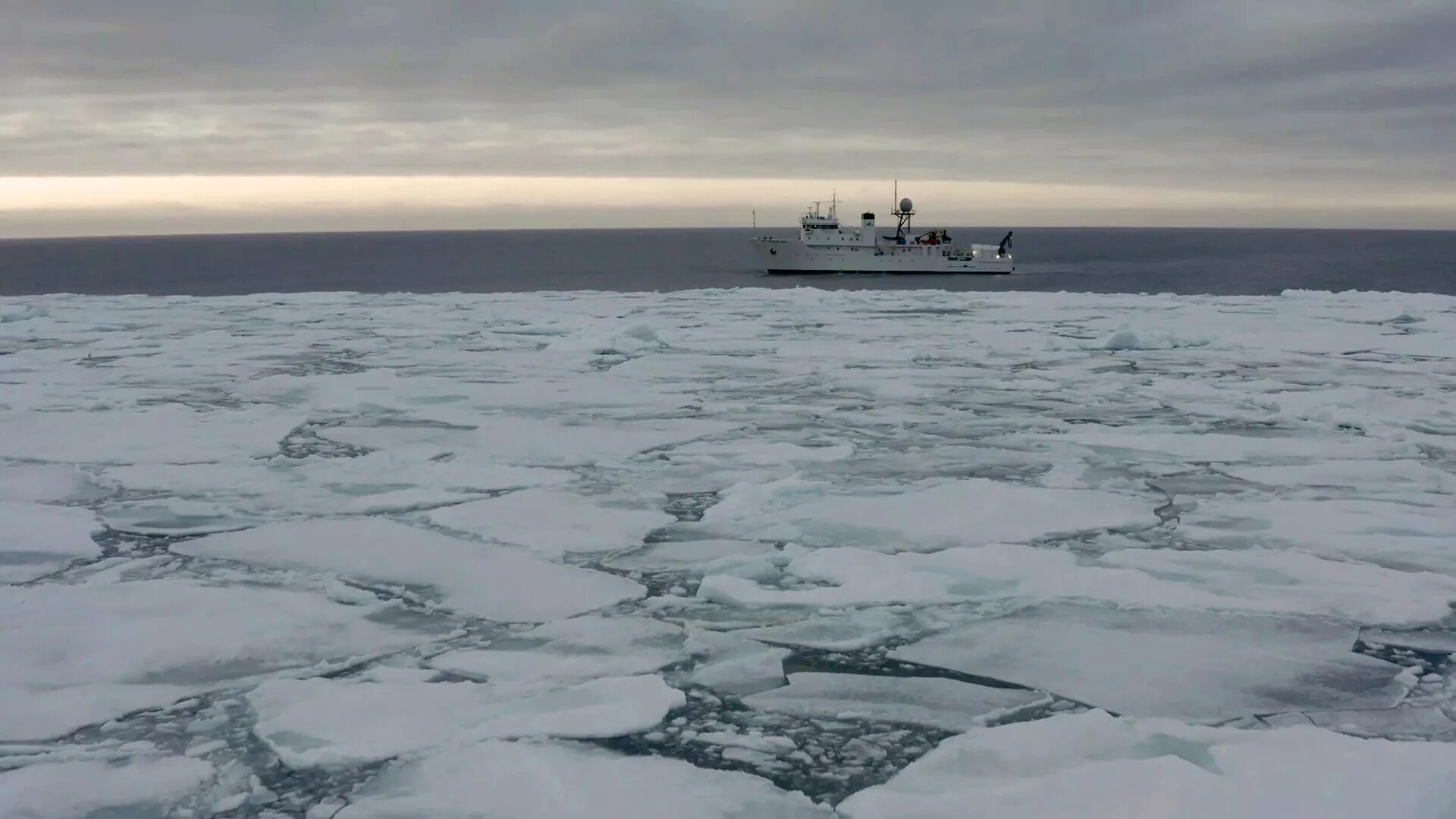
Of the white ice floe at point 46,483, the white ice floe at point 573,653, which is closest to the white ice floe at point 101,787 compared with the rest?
the white ice floe at point 573,653

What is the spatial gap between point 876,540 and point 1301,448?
3828mm

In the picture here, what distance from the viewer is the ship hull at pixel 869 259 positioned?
5106 centimetres

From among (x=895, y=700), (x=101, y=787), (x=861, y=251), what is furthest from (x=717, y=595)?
(x=861, y=251)

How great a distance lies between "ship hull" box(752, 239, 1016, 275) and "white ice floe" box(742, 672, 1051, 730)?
47.9m

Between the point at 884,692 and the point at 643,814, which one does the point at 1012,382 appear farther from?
the point at 643,814

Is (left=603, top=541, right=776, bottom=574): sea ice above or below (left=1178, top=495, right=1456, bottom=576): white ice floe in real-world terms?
below

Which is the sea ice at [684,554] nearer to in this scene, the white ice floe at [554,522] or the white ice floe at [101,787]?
the white ice floe at [554,522]

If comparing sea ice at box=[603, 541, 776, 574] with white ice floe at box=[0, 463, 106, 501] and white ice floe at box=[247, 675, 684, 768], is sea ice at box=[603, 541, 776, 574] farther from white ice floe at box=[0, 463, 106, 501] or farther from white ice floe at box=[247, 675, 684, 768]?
white ice floe at box=[0, 463, 106, 501]

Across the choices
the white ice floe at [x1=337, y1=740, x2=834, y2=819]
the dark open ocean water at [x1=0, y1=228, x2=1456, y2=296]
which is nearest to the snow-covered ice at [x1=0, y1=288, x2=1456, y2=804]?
the white ice floe at [x1=337, y1=740, x2=834, y2=819]

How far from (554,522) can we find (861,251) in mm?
46301

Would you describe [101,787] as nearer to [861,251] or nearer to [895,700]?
[895,700]

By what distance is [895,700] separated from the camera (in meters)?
3.69

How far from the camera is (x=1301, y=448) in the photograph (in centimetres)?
770

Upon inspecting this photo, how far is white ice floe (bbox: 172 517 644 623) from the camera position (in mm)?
4621
